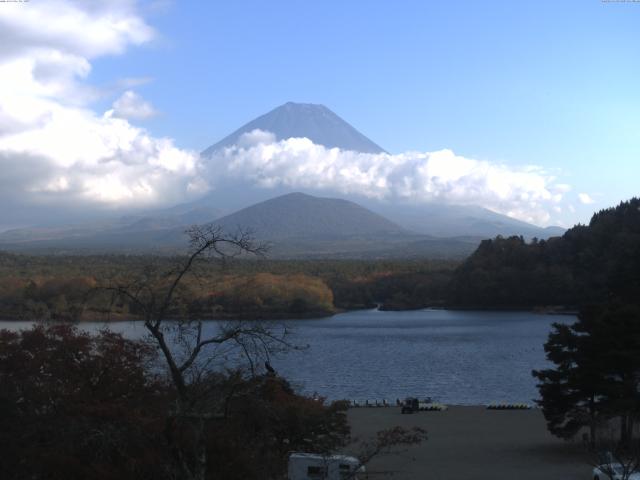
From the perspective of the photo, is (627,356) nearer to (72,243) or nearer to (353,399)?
(353,399)

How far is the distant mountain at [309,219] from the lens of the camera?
137875 millimetres

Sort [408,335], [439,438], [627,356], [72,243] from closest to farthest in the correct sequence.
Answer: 1. [627,356]
2. [439,438]
3. [408,335]
4. [72,243]

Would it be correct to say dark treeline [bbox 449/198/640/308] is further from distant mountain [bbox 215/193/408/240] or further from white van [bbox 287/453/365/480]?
distant mountain [bbox 215/193/408/240]

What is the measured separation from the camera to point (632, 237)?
141ft

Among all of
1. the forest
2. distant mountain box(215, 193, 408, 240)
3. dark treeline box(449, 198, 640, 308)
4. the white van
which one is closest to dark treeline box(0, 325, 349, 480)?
the white van

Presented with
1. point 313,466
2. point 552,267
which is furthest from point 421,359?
point 552,267

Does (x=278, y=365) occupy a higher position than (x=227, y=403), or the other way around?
(x=227, y=403)

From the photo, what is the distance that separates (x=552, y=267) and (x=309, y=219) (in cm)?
10143

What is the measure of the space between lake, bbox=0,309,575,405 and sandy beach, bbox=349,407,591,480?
5.48 ft

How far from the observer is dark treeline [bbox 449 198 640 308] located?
45.1 meters

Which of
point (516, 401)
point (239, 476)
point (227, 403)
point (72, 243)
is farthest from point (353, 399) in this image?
point (72, 243)

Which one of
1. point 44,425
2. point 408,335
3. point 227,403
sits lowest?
point 408,335

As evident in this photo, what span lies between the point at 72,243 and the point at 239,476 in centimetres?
13329

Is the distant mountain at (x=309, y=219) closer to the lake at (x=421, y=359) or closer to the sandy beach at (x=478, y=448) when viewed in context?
the lake at (x=421, y=359)
